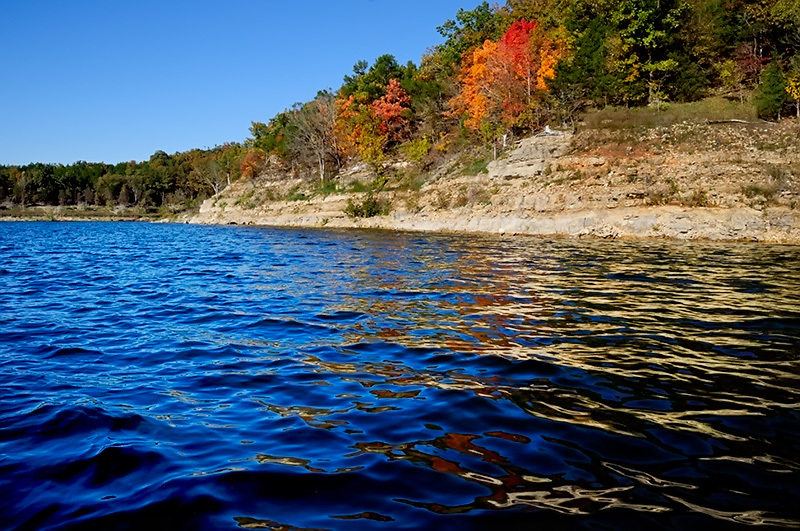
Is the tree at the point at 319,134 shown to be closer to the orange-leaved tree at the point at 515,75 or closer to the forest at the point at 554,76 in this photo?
the forest at the point at 554,76

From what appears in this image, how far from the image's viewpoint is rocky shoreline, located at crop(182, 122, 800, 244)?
98.6 ft

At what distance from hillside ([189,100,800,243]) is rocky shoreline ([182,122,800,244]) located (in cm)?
7

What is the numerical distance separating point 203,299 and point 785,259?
2030cm

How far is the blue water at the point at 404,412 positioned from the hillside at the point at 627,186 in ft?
67.2

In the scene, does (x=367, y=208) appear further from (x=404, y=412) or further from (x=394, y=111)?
(x=404, y=412)

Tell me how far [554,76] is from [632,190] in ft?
66.9

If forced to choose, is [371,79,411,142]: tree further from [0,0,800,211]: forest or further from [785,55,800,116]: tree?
[785,55,800,116]: tree

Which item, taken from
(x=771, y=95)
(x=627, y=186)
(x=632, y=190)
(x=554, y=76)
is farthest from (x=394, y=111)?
(x=771, y=95)

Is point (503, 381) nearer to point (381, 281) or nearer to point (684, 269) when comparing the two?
point (381, 281)

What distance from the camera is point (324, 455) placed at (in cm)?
442

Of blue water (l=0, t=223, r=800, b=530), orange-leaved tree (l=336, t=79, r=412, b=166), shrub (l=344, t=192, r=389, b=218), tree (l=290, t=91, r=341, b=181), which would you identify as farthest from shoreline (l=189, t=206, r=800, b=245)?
tree (l=290, t=91, r=341, b=181)

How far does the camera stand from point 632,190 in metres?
35.2

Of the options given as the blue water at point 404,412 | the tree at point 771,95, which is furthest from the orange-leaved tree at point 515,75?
the blue water at point 404,412

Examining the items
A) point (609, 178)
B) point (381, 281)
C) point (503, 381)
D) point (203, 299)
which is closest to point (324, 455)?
point (503, 381)
